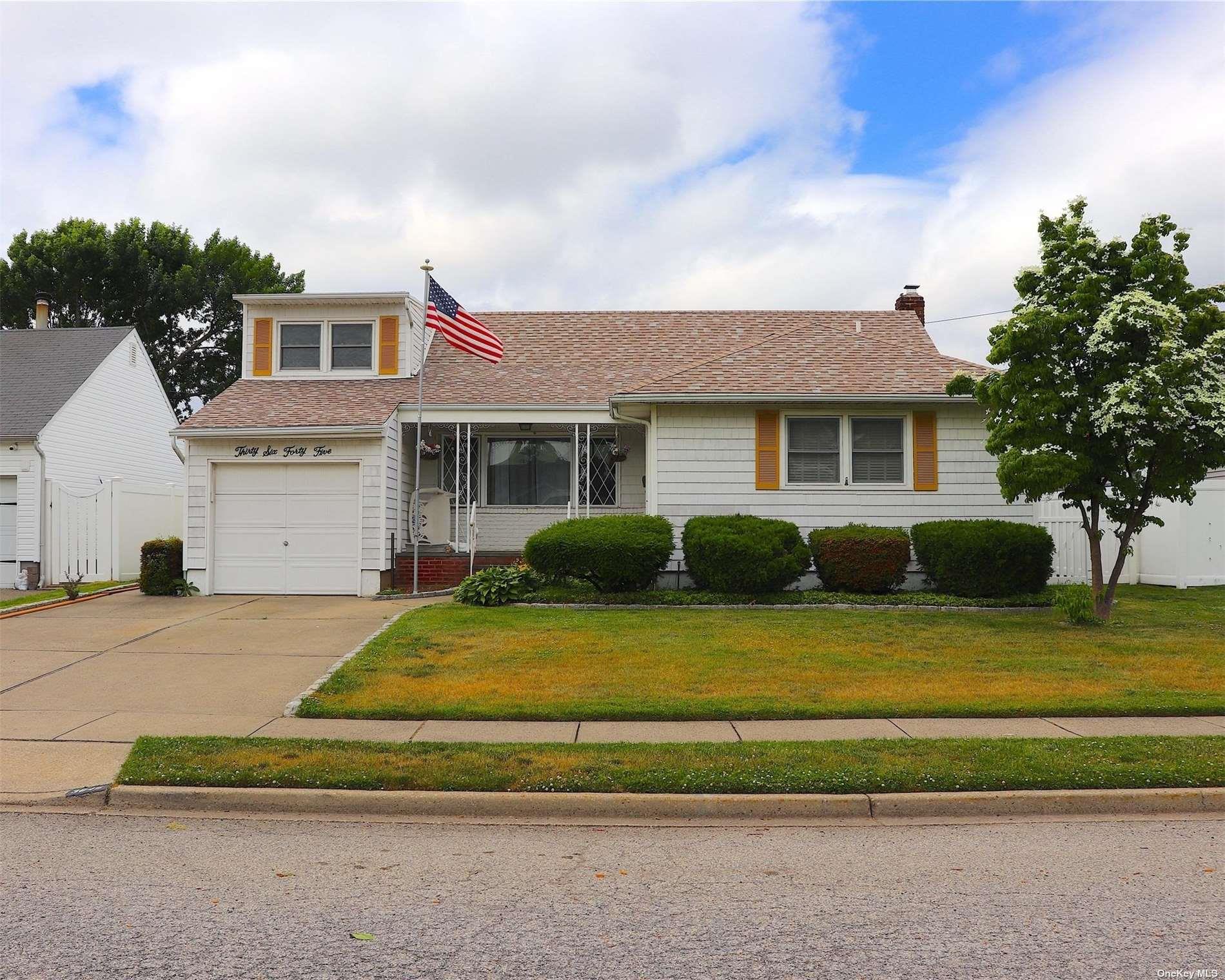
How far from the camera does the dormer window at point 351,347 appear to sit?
19.2m

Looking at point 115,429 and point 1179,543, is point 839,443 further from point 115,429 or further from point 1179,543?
point 115,429

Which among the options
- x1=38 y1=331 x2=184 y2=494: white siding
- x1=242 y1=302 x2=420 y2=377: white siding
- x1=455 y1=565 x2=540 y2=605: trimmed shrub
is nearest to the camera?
x1=455 y1=565 x2=540 y2=605: trimmed shrub

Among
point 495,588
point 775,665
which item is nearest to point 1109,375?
point 775,665

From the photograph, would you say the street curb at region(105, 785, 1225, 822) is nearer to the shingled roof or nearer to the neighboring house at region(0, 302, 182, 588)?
the shingled roof

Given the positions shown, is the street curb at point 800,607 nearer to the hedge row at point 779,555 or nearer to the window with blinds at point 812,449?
the hedge row at point 779,555

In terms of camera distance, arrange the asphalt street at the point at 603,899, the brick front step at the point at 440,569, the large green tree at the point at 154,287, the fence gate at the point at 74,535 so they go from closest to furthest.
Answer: the asphalt street at the point at 603,899
the brick front step at the point at 440,569
the fence gate at the point at 74,535
the large green tree at the point at 154,287

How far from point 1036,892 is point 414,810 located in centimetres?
354

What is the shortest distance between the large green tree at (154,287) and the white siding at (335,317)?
1525 cm

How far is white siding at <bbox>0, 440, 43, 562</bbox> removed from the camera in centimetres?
1902

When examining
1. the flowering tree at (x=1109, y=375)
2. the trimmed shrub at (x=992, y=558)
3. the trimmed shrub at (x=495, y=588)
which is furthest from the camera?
the trimmed shrub at (x=992, y=558)

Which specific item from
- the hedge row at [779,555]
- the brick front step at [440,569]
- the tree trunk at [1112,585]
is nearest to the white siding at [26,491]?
the brick front step at [440,569]

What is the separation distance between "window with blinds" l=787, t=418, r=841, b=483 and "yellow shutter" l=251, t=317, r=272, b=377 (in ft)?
34.3

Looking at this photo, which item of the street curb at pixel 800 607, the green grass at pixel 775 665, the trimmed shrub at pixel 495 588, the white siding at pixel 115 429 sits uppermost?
the white siding at pixel 115 429

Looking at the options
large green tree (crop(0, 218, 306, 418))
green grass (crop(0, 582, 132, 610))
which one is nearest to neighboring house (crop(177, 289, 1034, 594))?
green grass (crop(0, 582, 132, 610))
